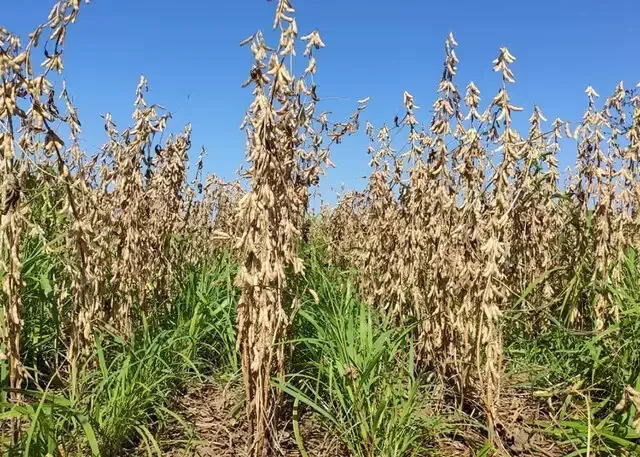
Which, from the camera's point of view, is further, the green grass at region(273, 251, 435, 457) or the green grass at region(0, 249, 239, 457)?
the green grass at region(273, 251, 435, 457)

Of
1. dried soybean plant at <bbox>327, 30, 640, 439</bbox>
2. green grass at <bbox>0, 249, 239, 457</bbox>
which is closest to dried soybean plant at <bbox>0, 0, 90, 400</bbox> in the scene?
green grass at <bbox>0, 249, 239, 457</bbox>

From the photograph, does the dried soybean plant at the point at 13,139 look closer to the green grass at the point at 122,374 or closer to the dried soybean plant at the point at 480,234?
the green grass at the point at 122,374

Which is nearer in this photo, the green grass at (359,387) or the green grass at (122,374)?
the green grass at (122,374)

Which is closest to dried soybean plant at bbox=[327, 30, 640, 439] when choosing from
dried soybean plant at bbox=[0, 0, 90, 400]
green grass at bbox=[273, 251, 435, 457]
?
green grass at bbox=[273, 251, 435, 457]

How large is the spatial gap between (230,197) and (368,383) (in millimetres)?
4706

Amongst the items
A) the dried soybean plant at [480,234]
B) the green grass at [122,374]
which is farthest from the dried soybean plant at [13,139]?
the dried soybean plant at [480,234]

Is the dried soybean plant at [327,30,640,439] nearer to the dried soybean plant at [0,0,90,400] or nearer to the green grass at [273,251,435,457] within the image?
the green grass at [273,251,435,457]

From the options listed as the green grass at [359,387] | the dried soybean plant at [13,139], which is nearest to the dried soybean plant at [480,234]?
the green grass at [359,387]

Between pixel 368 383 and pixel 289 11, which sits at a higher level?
pixel 289 11

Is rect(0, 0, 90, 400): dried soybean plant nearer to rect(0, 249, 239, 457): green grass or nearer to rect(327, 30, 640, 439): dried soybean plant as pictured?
rect(0, 249, 239, 457): green grass

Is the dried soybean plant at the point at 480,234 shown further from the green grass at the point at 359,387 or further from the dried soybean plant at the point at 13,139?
the dried soybean plant at the point at 13,139

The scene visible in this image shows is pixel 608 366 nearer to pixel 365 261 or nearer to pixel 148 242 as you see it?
pixel 365 261

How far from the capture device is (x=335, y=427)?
310cm

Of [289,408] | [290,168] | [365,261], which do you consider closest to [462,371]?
[289,408]
